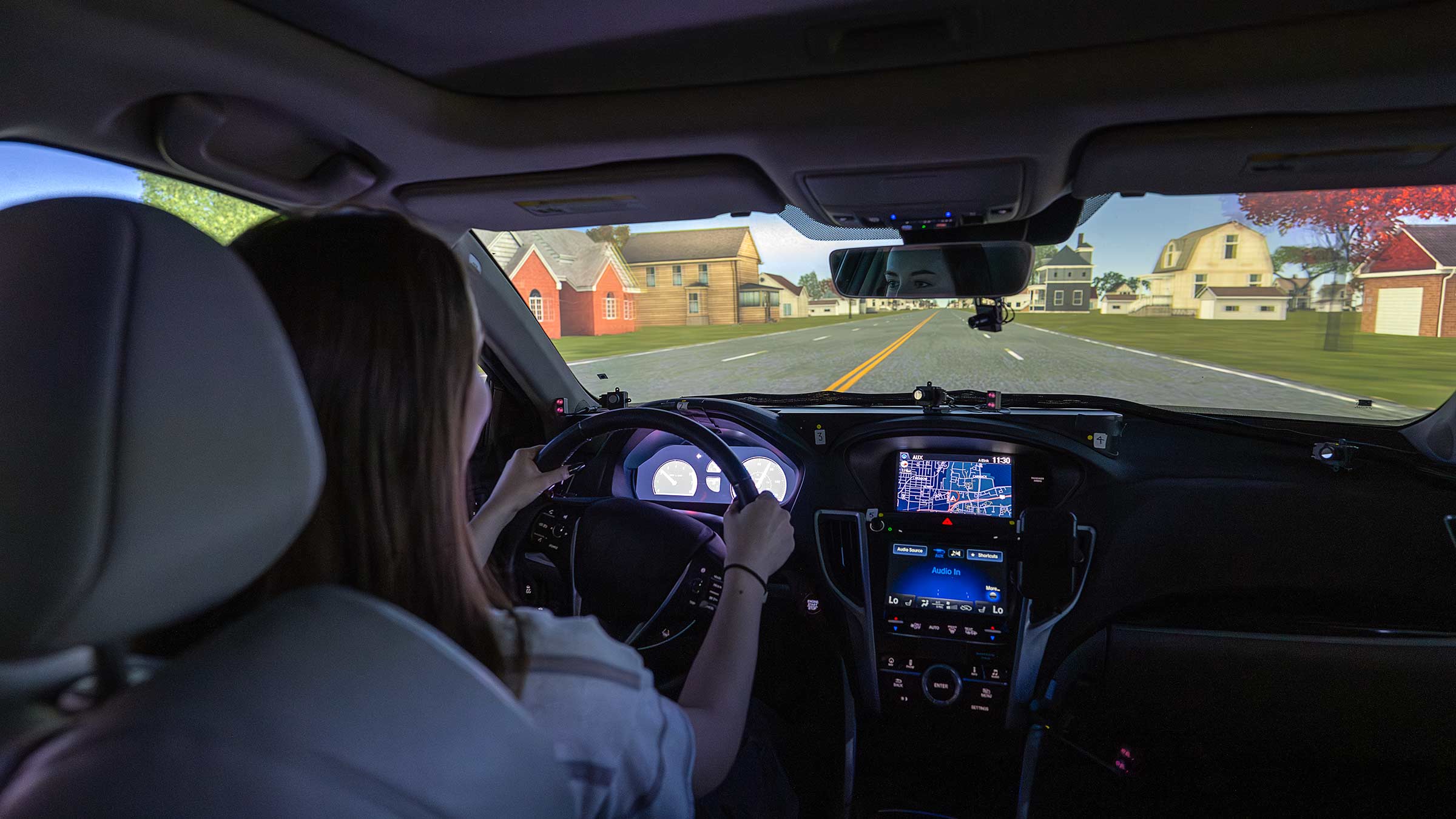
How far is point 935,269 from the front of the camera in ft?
10.7

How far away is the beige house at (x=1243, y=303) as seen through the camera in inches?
152

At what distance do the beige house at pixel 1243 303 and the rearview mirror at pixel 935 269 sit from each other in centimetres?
141

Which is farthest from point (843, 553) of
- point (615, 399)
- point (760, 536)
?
point (760, 536)

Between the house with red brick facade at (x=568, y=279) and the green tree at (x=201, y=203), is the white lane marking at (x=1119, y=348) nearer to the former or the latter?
the house with red brick facade at (x=568, y=279)

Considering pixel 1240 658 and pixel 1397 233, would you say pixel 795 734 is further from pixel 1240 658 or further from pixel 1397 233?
pixel 1397 233

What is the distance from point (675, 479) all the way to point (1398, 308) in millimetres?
3600

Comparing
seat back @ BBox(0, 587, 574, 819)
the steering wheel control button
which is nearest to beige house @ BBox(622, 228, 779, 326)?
the steering wheel control button

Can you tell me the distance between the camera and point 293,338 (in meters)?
0.97

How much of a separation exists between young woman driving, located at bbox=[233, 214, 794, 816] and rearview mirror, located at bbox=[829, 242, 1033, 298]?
244 centimetres

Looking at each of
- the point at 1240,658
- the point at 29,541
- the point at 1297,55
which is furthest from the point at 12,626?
the point at 1240,658

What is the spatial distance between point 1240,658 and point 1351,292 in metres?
2.00

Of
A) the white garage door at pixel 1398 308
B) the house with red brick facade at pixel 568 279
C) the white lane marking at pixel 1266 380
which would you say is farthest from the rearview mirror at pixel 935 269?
the white garage door at pixel 1398 308

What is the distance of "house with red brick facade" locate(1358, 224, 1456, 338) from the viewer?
347cm

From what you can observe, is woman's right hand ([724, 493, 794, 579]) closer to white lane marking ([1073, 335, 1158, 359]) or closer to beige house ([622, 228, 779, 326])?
beige house ([622, 228, 779, 326])
